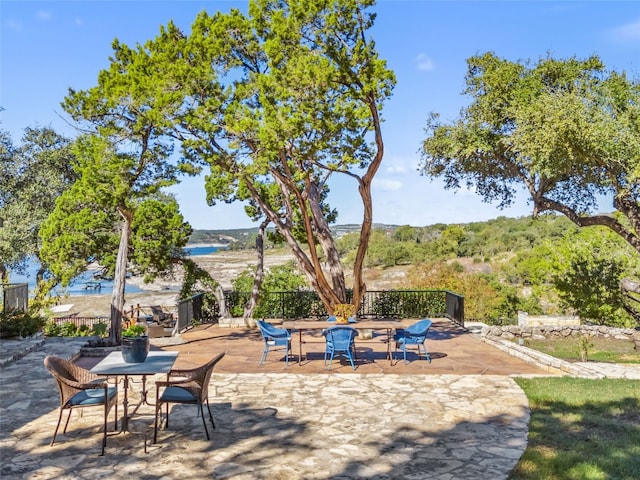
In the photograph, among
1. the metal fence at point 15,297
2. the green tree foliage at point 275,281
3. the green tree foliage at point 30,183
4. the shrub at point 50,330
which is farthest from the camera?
the green tree foliage at point 30,183

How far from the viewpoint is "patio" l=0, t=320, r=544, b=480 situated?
14.7 ft

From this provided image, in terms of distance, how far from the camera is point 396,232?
60.9 meters

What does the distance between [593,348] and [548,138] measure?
718 cm

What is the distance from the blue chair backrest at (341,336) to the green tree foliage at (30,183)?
16443 mm

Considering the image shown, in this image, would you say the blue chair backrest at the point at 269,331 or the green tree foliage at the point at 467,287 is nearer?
the blue chair backrest at the point at 269,331

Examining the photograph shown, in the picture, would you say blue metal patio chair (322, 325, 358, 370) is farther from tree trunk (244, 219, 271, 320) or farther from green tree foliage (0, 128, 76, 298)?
green tree foliage (0, 128, 76, 298)

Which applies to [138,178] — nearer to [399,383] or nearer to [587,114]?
[399,383]

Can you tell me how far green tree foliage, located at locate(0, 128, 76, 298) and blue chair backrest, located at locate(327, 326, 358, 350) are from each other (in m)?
16.4

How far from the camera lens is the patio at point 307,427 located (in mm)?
4484

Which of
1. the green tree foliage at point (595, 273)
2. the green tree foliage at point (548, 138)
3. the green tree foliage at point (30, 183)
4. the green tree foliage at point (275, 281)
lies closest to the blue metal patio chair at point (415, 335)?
the green tree foliage at point (548, 138)

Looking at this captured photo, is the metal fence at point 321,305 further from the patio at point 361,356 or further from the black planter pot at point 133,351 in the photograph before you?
the black planter pot at point 133,351

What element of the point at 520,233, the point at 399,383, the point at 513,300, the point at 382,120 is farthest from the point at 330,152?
the point at 520,233

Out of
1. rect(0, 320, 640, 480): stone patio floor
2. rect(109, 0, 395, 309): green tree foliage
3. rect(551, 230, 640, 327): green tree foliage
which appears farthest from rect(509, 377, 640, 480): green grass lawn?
rect(551, 230, 640, 327): green tree foliage

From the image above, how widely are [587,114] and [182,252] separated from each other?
13.2 metres
